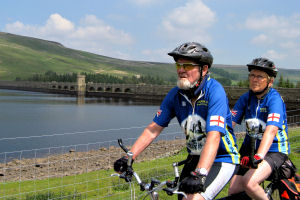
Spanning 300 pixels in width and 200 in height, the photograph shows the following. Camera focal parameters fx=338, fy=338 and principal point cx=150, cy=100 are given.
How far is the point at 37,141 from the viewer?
1012 inches

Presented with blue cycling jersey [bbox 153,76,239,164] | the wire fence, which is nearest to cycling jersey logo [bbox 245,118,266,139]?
blue cycling jersey [bbox 153,76,239,164]

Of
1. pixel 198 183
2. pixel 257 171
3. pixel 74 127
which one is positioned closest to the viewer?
pixel 198 183

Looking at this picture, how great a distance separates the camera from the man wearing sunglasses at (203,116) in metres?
3.34

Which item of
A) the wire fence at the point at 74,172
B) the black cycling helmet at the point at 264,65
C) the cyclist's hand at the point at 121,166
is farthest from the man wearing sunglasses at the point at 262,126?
the wire fence at the point at 74,172

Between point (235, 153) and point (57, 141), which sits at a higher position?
point (235, 153)

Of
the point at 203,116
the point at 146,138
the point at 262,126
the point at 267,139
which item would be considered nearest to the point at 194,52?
the point at 203,116

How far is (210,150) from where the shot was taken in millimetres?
3217

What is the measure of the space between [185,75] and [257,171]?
5.26ft

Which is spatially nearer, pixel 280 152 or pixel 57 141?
pixel 280 152

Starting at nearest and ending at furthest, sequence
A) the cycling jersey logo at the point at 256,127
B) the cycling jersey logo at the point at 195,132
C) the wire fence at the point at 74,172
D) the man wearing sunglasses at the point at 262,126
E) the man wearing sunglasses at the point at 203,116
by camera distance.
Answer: the man wearing sunglasses at the point at 203,116, the cycling jersey logo at the point at 195,132, the man wearing sunglasses at the point at 262,126, the cycling jersey logo at the point at 256,127, the wire fence at the point at 74,172

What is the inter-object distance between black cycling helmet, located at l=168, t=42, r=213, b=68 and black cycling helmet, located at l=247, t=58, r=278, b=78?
146 centimetres

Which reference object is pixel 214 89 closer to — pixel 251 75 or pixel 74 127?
pixel 251 75

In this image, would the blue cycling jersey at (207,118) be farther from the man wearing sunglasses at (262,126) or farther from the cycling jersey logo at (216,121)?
the man wearing sunglasses at (262,126)

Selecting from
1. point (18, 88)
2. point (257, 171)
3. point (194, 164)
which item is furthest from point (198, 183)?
point (18, 88)
